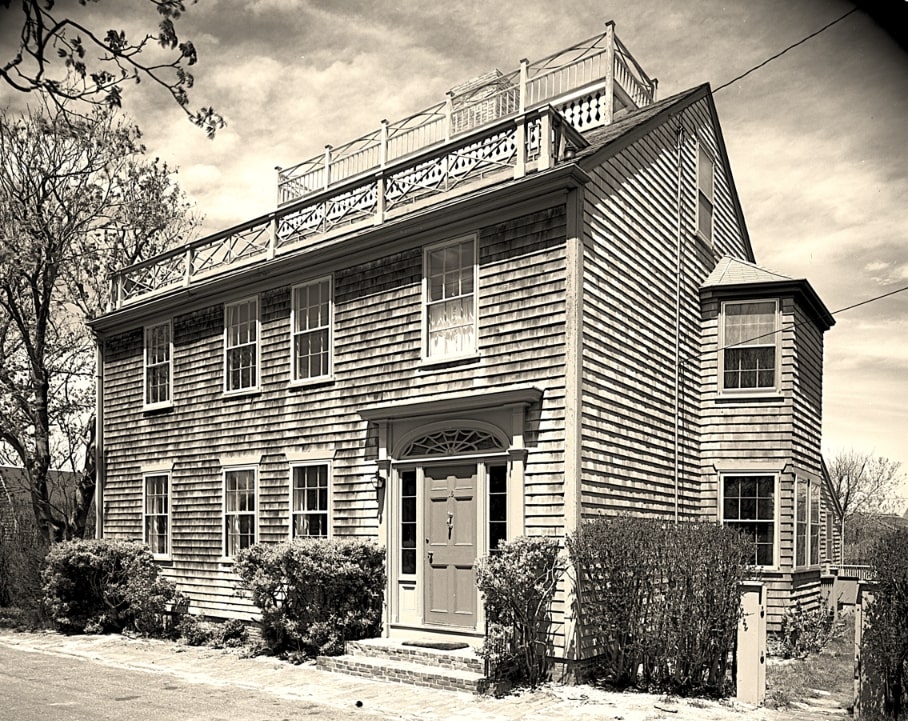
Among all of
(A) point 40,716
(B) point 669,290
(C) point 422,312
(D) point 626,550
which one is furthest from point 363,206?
(A) point 40,716

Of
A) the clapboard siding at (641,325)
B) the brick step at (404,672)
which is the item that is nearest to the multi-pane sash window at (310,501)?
the brick step at (404,672)

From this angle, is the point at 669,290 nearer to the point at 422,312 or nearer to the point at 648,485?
the point at 648,485

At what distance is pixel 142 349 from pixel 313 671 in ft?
29.2

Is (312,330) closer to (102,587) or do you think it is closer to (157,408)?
(157,408)

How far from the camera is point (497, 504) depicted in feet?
36.6

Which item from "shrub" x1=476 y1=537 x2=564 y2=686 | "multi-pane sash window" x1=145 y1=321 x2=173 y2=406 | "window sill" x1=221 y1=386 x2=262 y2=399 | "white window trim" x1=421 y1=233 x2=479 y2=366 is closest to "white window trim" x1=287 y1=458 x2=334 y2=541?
"window sill" x1=221 y1=386 x2=262 y2=399

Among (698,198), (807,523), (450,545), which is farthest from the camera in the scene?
(698,198)

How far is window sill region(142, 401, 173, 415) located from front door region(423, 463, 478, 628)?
22.9 ft

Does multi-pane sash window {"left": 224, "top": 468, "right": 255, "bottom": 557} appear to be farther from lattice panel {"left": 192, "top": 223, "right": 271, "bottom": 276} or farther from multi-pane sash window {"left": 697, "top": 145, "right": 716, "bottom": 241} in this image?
multi-pane sash window {"left": 697, "top": 145, "right": 716, "bottom": 241}

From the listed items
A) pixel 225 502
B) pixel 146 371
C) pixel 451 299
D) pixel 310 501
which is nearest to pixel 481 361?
pixel 451 299

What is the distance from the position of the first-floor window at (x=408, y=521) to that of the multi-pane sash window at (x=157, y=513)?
6289 millimetres

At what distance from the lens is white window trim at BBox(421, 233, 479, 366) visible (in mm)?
11562

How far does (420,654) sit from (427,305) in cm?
462

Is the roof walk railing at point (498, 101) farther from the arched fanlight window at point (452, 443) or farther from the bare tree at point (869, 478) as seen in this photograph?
the bare tree at point (869, 478)
